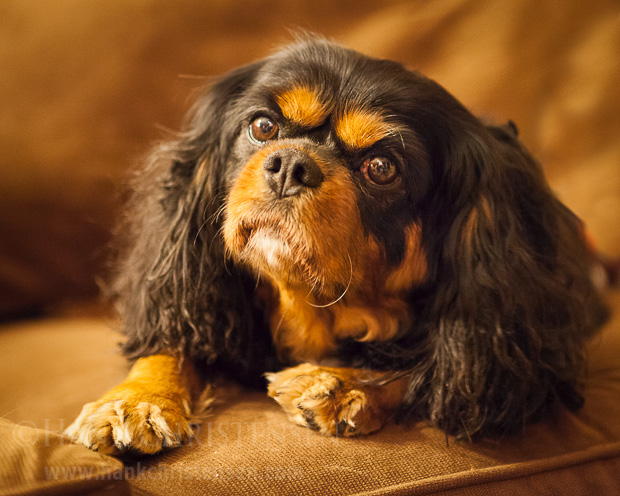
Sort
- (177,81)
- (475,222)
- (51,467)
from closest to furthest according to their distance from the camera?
(51,467), (475,222), (177,81)

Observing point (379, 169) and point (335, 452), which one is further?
point (379, 169)

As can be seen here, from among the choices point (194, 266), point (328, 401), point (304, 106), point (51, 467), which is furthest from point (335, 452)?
point (304, 106)

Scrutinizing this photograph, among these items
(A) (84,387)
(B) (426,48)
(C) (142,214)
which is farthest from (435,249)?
(B) (426,48)

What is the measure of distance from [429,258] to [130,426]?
77 centimetres

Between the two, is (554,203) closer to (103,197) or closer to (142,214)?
(142,214)

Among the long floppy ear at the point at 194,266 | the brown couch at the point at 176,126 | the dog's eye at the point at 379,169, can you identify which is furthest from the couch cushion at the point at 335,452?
the dog's eye at the point at 379,169

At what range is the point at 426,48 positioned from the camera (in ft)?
7.22

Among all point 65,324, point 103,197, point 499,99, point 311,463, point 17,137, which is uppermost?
point 499,99

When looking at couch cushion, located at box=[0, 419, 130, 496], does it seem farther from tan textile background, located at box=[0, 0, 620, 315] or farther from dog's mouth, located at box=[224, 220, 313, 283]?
tan textile background, located at box=[0, 0, 620, 315]

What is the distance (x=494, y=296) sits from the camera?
1327 millimetres

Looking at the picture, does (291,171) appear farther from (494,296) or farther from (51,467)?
(51,467)

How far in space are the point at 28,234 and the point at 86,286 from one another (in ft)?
0.85

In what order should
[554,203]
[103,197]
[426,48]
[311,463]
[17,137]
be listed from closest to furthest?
[311,463], [554,203], [17,137], [103,197], [426,48]

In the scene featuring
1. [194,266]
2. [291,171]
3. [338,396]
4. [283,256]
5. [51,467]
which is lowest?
[51,467]
